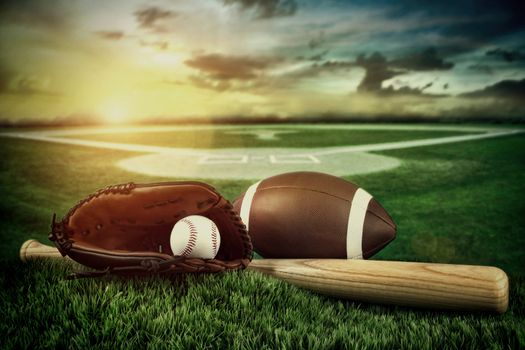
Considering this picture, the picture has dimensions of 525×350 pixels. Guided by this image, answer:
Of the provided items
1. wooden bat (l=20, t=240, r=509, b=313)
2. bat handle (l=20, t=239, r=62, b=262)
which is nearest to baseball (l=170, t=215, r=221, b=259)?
wooden bat (l=20, t=240, r=509, b=313)

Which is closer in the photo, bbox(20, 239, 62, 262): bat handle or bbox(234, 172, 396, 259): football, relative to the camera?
bbox(234, 172, 396, 259): football

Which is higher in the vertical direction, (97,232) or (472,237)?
(97,232)

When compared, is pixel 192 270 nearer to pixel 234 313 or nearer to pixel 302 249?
pixel 234 313

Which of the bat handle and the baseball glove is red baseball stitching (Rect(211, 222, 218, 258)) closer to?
the baseball glove

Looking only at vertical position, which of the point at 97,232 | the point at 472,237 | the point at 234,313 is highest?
the point at 97,232

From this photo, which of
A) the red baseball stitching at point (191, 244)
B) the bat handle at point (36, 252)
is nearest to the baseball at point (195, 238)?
the red baseball stitching at point (191, 244)

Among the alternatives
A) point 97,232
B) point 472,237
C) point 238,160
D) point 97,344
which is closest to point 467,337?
point 97,344

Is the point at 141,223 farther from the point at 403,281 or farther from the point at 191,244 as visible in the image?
the point at 403,281

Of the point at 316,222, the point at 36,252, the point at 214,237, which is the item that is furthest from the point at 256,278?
the point at 36,252
